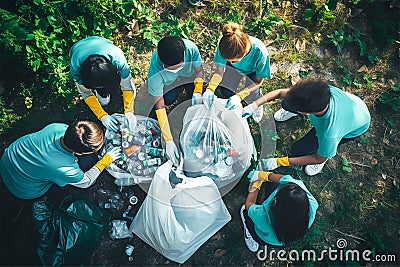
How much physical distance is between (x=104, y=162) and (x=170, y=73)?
943mm

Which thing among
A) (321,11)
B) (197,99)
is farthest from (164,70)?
(321,11)

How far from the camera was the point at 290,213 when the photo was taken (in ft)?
8.04

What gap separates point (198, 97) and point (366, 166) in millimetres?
1806

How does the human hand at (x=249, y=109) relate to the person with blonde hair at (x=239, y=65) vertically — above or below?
below

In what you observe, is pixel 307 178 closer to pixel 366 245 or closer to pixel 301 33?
pixel 366 245

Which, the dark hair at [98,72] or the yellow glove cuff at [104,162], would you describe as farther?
the yellow glove cuff at [104,162]

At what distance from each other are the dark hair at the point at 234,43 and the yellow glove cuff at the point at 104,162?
1.31m

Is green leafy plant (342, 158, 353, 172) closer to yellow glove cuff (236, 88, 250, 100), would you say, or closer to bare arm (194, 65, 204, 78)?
yellow glove cuff (236, 88, 250, 100)

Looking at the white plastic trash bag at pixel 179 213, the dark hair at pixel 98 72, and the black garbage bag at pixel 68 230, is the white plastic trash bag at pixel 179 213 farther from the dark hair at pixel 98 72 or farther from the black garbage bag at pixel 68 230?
the dark hair at pixel 98 72

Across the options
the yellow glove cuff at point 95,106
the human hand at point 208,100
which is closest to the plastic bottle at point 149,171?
the yellow glove cuff at point 95,106

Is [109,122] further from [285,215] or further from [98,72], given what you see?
[285,215]

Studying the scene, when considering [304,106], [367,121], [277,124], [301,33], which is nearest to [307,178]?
[277,124]

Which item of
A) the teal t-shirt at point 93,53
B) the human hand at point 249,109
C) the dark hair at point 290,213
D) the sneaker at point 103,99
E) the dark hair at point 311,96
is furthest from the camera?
the sneaker at point 103,99

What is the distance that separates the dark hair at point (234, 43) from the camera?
2.78 m
